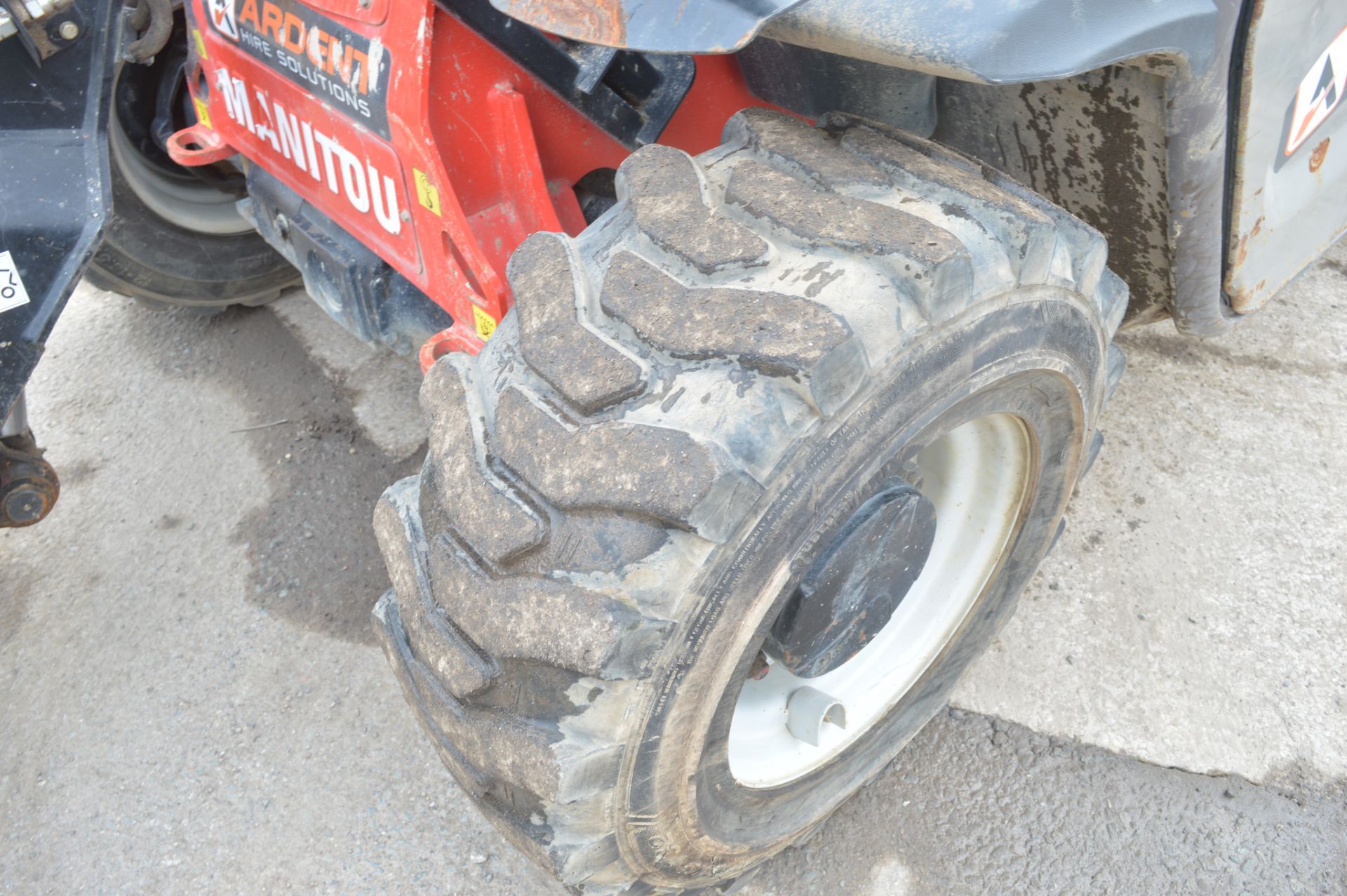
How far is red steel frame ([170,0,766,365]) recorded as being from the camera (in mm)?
1522

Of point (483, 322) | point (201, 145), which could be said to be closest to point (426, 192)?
point (483, 322)

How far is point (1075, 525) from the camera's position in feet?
7.22

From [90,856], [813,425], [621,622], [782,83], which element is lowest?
[90,856]

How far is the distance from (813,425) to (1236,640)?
1400 mm

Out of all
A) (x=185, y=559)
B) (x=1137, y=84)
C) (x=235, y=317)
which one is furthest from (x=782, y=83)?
(x=235, y=317)

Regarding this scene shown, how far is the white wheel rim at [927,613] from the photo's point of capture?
4.85 feet

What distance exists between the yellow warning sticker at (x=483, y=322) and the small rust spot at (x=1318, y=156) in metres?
1.25

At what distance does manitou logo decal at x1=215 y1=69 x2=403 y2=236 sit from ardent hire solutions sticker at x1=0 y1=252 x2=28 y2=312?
20.9 inches

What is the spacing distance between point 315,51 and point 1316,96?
1496 mm

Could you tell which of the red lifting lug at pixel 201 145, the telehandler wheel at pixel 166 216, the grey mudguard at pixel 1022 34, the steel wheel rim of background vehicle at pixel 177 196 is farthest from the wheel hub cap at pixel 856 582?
the telehandler wheel at pixel 166 216

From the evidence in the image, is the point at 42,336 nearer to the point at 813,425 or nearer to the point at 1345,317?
the point at 813,425

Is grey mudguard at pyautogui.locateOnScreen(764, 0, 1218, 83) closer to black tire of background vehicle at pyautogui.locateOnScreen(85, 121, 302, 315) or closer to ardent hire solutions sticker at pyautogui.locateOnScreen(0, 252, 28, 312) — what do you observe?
ardent hire solutions sticker at pyautogui.locateOnScreen(0, 252, 28, 312)

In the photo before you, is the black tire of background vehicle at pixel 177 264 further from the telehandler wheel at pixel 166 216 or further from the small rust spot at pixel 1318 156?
the small rust spot at pixel 1318 156

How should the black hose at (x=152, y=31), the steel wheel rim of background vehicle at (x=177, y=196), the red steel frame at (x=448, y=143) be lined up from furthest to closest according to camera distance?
the steel wheel rim of background vehicle at (x=177, y=196) < the black hose at (x=152, y=31) < the red steel frame at (x=448, y=143)
